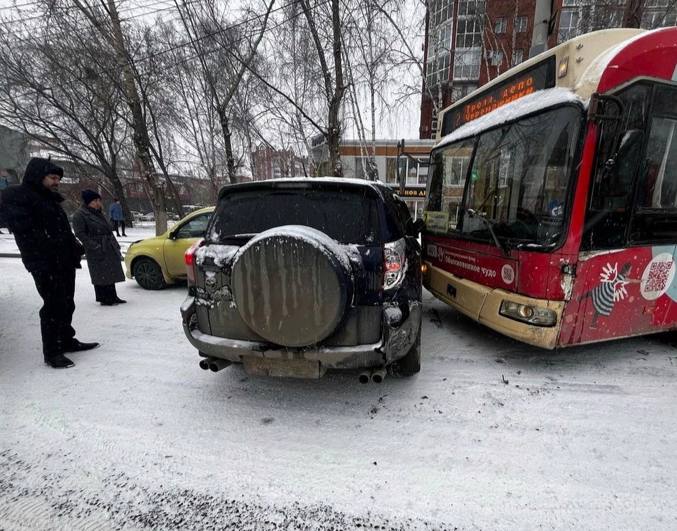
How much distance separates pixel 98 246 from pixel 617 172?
6898 millimetres

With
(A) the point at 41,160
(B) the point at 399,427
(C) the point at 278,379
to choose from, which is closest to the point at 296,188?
Result: (C) the point at 278,379

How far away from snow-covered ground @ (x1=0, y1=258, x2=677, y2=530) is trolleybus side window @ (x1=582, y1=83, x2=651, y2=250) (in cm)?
142

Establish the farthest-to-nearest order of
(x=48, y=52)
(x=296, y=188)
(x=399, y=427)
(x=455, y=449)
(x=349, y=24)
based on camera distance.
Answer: (x=48, y=52), (x=349, y=24), (x=296, y=188), (x=399, y=427), (x=455, y=449)

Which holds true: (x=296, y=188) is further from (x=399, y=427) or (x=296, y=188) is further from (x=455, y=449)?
(x=455, y=449)

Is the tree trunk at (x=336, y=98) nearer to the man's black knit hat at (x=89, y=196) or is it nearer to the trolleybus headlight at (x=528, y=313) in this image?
the man's black knit hat at (x=89, y=196)

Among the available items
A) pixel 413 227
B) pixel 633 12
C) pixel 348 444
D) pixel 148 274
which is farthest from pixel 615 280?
pixel 633 12

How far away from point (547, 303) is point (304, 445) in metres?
2.42

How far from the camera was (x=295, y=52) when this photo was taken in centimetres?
1295

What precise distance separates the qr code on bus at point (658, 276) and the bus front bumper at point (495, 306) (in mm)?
1065

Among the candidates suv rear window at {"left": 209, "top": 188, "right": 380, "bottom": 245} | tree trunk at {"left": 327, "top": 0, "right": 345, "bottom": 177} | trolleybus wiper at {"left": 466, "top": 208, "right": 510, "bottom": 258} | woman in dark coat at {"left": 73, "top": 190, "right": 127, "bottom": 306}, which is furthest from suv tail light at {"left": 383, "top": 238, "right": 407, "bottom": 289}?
tree trunk at {"left": 327, "top": 0, "right": 345, "bottom": 177}

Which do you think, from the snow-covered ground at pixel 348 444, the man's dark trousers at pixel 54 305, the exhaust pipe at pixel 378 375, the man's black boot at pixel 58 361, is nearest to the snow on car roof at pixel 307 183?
the exhaust pipe at pixel 378 375

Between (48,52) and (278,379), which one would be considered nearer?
(278,379)

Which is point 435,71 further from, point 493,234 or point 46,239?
point 46,239

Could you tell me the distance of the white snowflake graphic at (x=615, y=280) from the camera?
2920 mm
